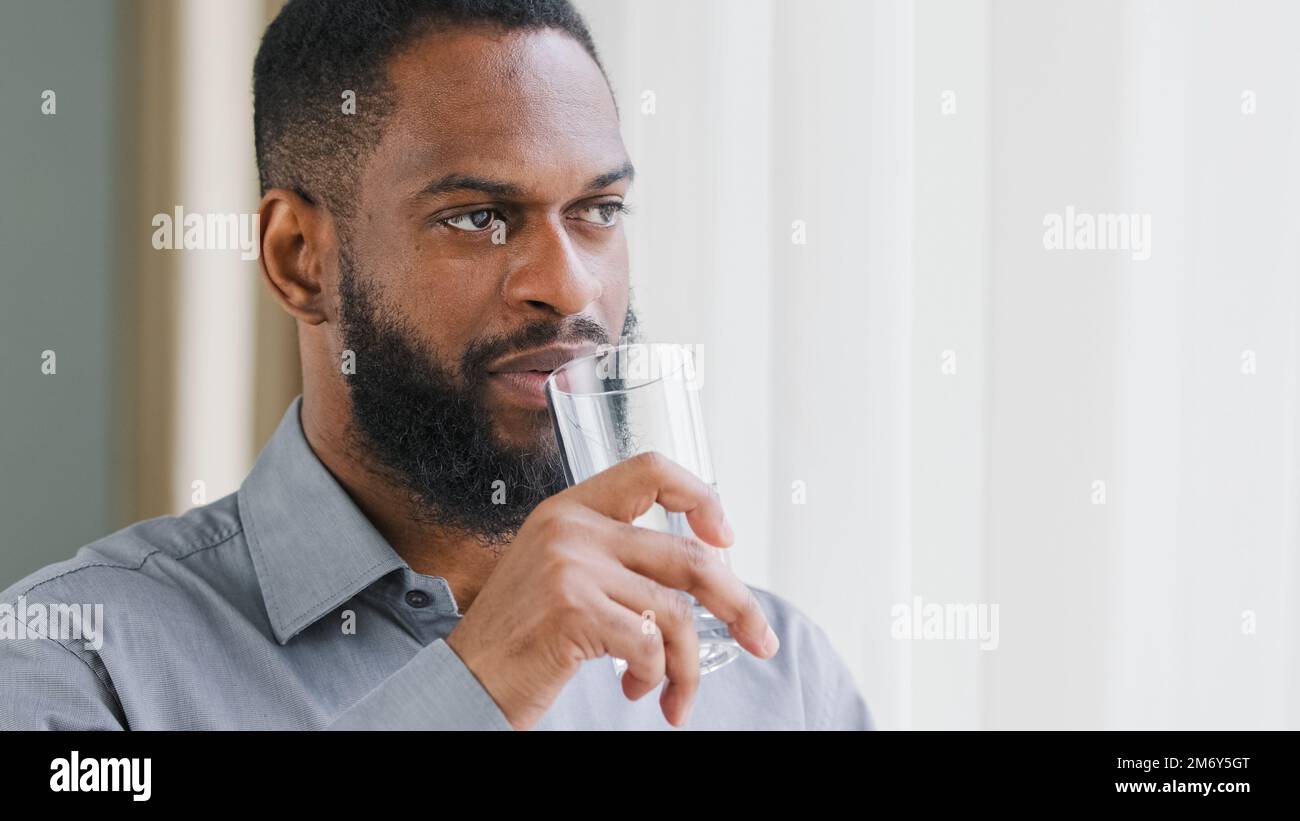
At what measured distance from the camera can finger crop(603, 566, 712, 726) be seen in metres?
0.72

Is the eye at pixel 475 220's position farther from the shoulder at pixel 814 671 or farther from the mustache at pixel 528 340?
the shoulder at pixel 814 671

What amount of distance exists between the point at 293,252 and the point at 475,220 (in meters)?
0.21

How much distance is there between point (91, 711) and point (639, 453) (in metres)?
0.46

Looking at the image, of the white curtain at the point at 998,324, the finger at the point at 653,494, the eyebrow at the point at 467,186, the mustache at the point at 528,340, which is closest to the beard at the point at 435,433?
the mustache at the point at 528,340

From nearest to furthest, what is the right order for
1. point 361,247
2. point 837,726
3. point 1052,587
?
point 361,247
point 837,726
point 1052,587

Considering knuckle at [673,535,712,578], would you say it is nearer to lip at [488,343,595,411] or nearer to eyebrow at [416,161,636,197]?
lip at [488,343,595,411]

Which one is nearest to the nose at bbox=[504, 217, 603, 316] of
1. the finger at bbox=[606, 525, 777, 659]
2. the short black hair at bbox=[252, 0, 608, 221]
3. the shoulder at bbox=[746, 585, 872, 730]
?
the short black hair at bbox=[252, 0, 608, 221]

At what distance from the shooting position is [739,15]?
1.44m

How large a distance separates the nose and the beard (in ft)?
0.12

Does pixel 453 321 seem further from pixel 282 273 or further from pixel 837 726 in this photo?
pixel 837 726

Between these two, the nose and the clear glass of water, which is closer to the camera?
the clear glass of water
